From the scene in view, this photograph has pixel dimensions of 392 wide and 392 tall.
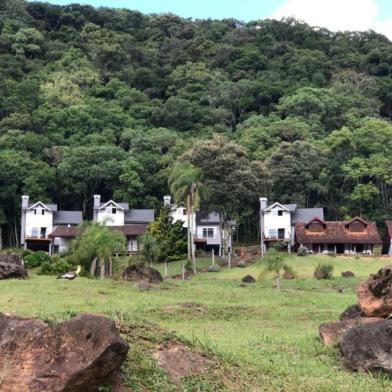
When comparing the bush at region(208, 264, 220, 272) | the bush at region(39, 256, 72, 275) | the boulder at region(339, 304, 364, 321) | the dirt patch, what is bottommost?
the bush at region(208, 264, 220, 272)

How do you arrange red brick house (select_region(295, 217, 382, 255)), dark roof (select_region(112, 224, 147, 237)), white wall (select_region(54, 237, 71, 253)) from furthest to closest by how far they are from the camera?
dark roof (select_region(112, 224, 147, 237))
white wall (select_region(54, 237, 71, 253))
red brick house (select_region(295, 217, 382, 255))

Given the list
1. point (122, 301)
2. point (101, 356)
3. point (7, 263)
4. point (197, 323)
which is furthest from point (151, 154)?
point (101, 356)

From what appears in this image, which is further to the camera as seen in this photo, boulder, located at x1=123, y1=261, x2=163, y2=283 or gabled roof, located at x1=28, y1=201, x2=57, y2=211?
gabled roof, located at x1=28, y1=201, x2=57, y2=211

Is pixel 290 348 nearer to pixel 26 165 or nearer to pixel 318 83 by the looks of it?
pixel 26 165

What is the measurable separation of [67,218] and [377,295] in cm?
5309

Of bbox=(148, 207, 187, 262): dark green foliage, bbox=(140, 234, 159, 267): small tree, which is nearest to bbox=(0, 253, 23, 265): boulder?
bbox=(140, 234, 159, 267): small tree

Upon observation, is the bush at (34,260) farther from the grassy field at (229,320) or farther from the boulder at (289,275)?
the boulder at (289,275)

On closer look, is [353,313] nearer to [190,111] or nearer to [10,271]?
[10,271]

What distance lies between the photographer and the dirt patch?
9.09m

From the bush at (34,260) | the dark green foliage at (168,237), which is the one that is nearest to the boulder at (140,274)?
the bush at (34,260)

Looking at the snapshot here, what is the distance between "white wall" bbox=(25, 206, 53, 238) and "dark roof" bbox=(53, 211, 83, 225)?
2.55 feet

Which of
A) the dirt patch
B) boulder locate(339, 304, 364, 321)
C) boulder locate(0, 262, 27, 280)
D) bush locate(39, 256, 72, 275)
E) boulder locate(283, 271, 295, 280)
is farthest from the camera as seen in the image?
bush locate(39, 256, 72, 275)

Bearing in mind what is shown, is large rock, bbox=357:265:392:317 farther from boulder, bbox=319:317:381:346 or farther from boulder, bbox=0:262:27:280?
boulder, bbox=0:262:27:280

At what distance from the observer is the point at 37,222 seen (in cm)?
6197
